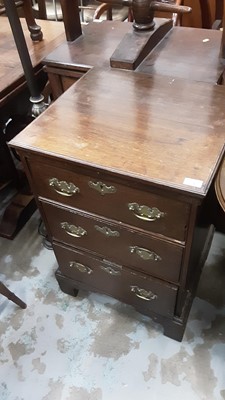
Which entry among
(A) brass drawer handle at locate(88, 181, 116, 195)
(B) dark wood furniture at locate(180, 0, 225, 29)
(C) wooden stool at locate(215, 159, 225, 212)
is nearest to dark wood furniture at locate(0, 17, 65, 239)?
(A) brass drawer handle at locate(88, 181, 116, 195)

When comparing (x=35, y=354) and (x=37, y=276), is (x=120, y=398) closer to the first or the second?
(x=35, y=354)

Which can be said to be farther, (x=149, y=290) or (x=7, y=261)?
(x=7, y=261)

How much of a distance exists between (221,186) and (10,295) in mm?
854

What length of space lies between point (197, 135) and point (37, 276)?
0.93 metres

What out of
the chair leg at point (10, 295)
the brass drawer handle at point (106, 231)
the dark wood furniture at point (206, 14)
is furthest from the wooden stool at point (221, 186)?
the dark wood furniture at point (206, 14)

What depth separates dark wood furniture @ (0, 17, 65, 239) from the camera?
118cm

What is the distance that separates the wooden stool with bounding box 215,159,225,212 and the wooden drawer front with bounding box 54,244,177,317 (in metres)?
0.37

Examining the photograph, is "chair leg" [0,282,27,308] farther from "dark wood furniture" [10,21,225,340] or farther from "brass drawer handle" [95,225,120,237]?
"brass drawer handle" [95,225,120,237]

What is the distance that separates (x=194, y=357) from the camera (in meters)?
1.13

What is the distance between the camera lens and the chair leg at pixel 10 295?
1156 millimetres

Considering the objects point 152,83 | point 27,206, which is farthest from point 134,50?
point 27,206

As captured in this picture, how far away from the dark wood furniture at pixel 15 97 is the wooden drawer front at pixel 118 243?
478 mm

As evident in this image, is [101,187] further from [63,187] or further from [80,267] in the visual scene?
[80,267]

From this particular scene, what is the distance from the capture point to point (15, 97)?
125cm
